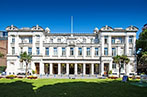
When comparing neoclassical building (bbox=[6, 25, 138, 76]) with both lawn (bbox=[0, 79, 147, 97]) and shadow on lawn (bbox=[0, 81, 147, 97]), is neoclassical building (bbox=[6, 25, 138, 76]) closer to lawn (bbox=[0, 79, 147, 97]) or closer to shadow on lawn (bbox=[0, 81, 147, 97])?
lawn (bbox=[0, 79, 147, 97])

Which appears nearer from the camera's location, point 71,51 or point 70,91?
point 70,91

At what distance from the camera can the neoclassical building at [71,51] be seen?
38156mm

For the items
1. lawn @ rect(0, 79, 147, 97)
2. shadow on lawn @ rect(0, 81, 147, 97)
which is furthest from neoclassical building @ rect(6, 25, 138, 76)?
shadow on lawn @ rect(0, 81, 147, 97)

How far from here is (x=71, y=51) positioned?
39.0 metres

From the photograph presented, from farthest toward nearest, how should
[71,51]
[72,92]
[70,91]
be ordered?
[71,51] < [70,91] < [72,92]

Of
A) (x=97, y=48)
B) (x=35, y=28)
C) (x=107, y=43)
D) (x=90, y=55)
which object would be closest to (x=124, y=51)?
(x=107, y=43)

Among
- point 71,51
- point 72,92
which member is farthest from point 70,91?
point 71,51

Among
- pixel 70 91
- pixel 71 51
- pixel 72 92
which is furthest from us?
pixel 71 51

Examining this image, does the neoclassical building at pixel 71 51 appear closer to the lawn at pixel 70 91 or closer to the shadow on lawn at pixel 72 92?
the lawn at pixel 70 91

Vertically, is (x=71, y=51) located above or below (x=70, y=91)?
above

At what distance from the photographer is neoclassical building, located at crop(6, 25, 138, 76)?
3816 centimetres

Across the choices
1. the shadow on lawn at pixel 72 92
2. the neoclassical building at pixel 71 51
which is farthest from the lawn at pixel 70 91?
the neoclassical building at pixel 71 51

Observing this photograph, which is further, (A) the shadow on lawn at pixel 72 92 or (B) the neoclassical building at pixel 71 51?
(B) the neoclassical building at pixel 71 51

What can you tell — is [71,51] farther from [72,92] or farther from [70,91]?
[72,92]
